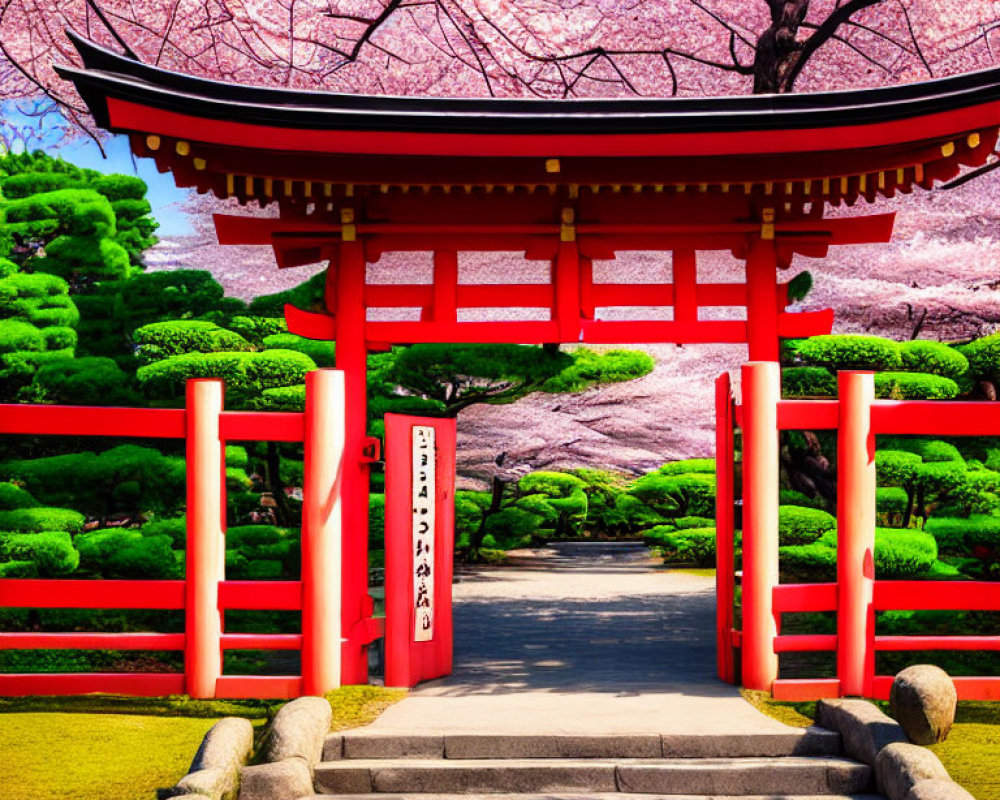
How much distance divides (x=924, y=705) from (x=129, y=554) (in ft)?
26.9

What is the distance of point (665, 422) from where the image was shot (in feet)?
85.6

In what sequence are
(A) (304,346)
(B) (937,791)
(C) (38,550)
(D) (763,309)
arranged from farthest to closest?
(A) (304,346)
(C) (38,550)
(D) (763,309)
(B) (937,791)

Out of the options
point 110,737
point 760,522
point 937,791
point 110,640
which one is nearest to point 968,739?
point 937,791

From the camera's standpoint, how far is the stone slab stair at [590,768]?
21.5ft

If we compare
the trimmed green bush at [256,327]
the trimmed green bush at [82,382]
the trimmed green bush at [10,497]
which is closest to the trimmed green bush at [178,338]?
the trimmed green bush at [82,382]

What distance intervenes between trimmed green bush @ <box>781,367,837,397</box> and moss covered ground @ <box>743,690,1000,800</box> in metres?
5.62

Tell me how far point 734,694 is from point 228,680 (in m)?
3.48

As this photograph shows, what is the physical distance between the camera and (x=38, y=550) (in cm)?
1129

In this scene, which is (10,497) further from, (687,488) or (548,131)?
(687,488)

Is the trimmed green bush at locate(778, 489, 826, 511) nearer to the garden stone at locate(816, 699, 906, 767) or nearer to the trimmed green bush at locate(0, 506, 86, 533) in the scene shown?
the garden stone at locate(816, 699, 906, 767)

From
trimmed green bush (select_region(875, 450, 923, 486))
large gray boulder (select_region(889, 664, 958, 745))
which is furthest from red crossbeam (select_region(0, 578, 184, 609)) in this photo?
trimmed green bush (select_region(875, 450, 923, 486))

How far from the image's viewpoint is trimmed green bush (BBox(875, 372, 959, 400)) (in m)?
12.3

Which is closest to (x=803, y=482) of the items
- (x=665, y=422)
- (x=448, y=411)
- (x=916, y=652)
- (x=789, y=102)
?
(x=916, y=652)

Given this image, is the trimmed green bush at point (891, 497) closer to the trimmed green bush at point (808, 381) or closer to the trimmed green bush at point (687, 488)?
the trimmed green bush at point (808, 381)
